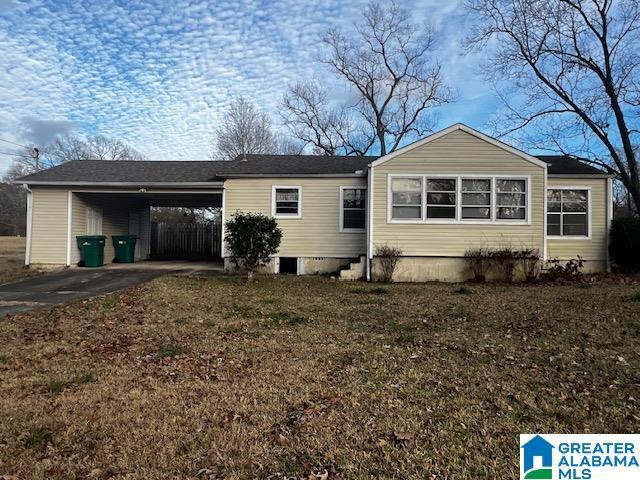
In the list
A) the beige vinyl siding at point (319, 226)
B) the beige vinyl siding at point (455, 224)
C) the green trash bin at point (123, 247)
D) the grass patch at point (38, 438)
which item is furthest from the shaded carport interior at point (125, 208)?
the grass patch at point (38, 438)

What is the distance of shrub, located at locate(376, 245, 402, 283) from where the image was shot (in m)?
12.7

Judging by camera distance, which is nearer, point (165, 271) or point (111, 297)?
point (111, 297)

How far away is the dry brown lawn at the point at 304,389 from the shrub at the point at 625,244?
6.56 m

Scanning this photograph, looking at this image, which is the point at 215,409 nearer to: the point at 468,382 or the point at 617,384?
the point at 468,382

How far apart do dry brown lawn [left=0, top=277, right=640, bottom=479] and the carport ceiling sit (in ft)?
30.3

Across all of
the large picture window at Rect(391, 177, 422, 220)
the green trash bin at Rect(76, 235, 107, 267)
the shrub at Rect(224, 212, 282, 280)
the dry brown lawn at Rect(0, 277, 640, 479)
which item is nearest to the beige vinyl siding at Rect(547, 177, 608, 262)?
the large picture window at Rect(391, 177, 422, 220)

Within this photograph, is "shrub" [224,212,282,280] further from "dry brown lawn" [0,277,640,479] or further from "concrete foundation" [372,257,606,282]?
"dry brown lawn" [0,277,640,479]

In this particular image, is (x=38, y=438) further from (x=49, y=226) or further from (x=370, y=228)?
(x=49, y=226)

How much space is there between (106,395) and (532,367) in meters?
4.30

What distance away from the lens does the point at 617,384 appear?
4.16 m

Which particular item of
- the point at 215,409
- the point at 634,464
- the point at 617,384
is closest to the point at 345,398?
the point at 215,409

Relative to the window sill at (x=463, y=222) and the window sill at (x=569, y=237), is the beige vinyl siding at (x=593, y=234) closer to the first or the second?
the window sill at (x=569, y=237)

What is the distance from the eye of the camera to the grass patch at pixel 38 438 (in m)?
3.06

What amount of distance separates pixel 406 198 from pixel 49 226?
1199cm
